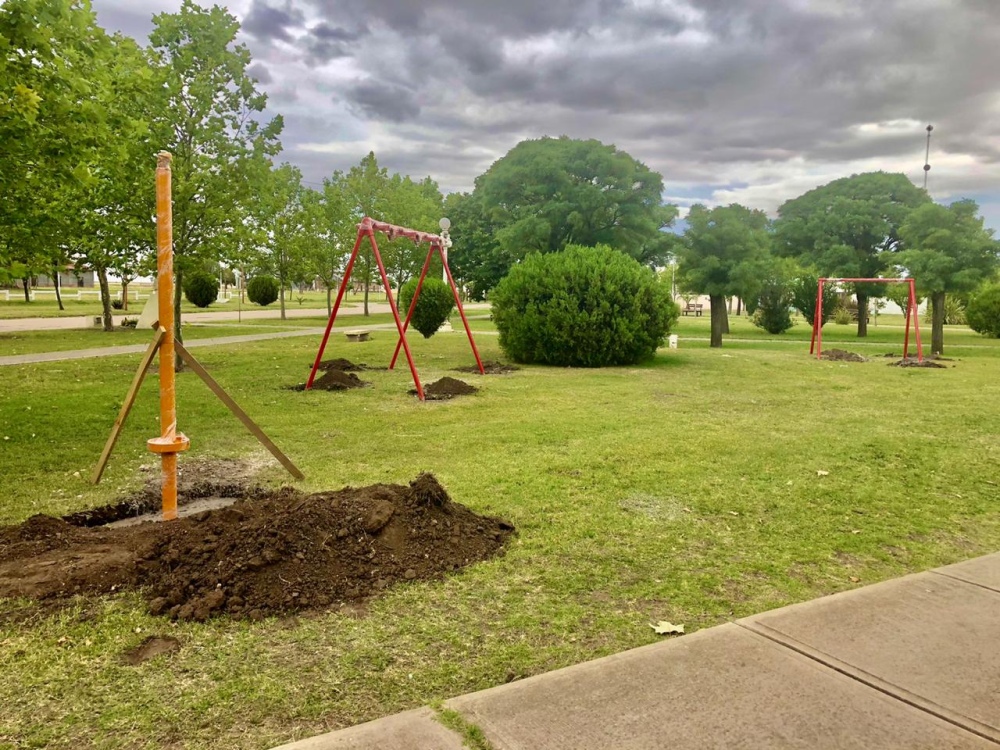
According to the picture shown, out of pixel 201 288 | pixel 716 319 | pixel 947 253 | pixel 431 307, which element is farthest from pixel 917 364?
pixel 201 288

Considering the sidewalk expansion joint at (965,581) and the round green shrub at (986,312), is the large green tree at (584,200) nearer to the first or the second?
the round green shrub at (986,312)

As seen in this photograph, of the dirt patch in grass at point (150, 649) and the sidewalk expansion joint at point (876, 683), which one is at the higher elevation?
the dirt patch in grass at point (150, 649)

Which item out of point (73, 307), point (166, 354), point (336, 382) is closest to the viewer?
point (166, 354)

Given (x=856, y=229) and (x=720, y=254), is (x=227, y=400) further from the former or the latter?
(x=856, y=229)

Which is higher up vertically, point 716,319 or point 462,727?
point 716,319

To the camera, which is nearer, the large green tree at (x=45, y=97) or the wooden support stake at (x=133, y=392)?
the wooden support stake at (x=133, y=392)

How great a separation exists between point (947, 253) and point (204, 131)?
59.9 feet

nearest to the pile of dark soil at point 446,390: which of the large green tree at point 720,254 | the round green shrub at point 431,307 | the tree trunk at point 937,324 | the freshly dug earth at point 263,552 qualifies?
the freshly dug earth at point 263,552

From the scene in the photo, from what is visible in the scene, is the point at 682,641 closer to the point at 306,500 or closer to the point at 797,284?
the point at 306,500

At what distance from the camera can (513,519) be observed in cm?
472

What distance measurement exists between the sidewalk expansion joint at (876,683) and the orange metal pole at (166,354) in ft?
11.0

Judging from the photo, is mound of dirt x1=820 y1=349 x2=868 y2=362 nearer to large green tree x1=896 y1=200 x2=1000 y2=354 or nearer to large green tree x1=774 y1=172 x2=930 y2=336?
large green tree x1=896 y1=200 x2=1000 y2=354

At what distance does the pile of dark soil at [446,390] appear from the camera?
1053 cm

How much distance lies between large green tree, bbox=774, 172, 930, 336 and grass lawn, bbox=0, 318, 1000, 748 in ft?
58.6
